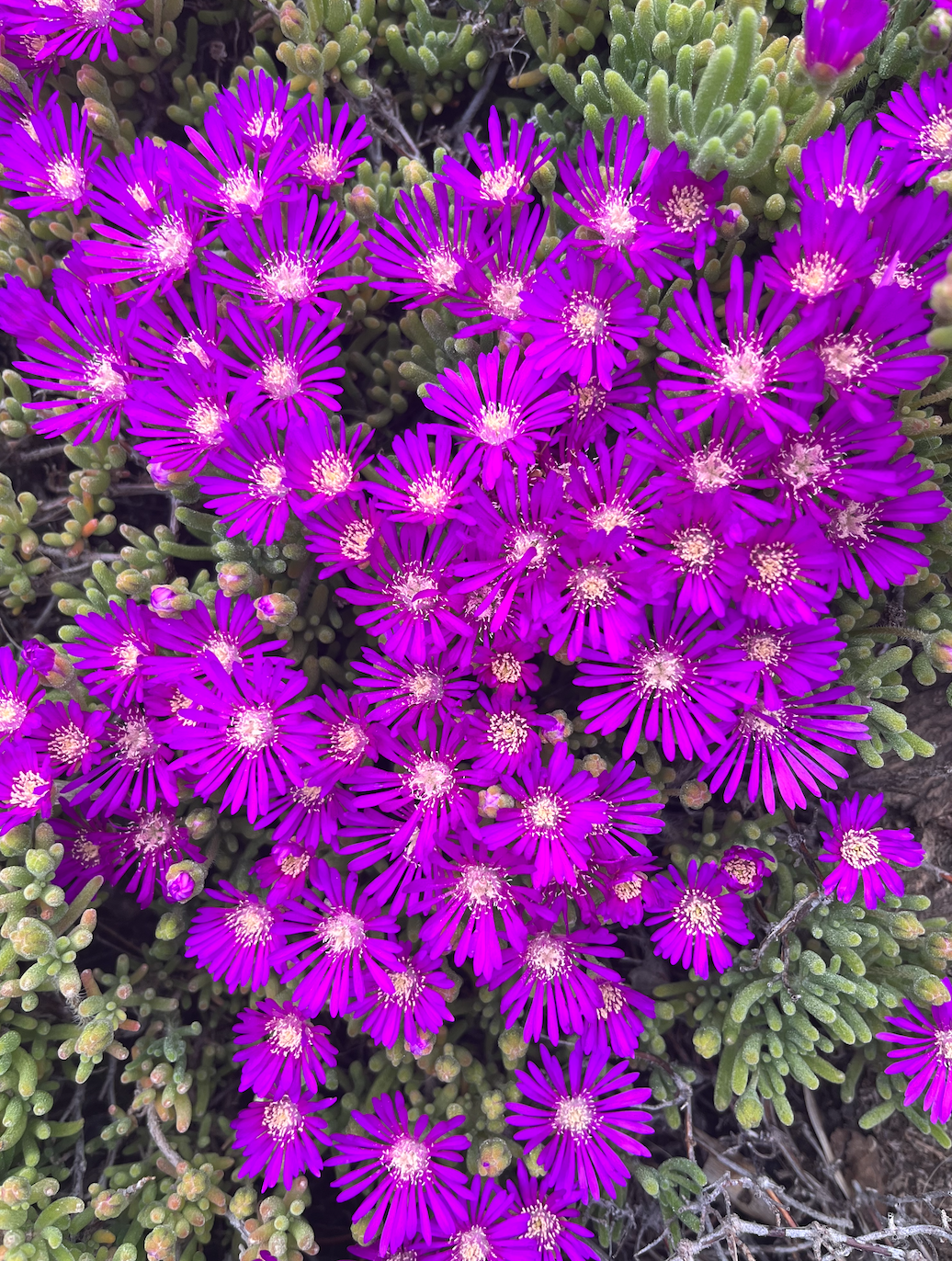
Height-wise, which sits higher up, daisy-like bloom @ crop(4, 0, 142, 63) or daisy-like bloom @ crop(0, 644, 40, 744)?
daisy-like bloom @ crop(4, 0, 142, 63)

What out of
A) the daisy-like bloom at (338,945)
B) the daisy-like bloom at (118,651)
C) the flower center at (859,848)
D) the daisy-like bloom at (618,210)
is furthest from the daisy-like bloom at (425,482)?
the flower center at (859,848)

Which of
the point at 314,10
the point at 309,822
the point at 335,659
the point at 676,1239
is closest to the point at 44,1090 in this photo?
the point at 309,822

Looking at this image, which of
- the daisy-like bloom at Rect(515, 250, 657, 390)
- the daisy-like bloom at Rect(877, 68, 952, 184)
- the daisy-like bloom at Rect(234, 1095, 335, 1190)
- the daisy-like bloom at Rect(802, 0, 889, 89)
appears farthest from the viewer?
the daisy-like bloom at Rect(234, 1095, 335, 1190)

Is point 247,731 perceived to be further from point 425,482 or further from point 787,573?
point 787,573

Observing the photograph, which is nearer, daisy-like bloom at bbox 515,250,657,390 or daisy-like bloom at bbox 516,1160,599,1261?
daisy-like bloom at bbox 515,250,657,390

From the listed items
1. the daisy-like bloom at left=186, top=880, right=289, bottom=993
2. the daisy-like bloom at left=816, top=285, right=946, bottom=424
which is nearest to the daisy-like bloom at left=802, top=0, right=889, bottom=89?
the daisy-like bloom at left=816, top=285, right=946, bottom=424

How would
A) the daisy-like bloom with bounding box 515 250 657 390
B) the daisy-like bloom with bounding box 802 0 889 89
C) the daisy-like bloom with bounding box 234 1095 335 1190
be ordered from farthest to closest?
the daisy-like bloom with bounding box 234 1095 335 1190 → the daisy-like bloom with bounding box 515 250 657 390 → the daisy-like bloom with bounding box 802 0 889 89

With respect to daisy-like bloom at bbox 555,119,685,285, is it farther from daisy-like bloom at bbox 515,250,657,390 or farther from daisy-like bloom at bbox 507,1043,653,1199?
daisy-like bloom at bbox 507,1043,653,1199
